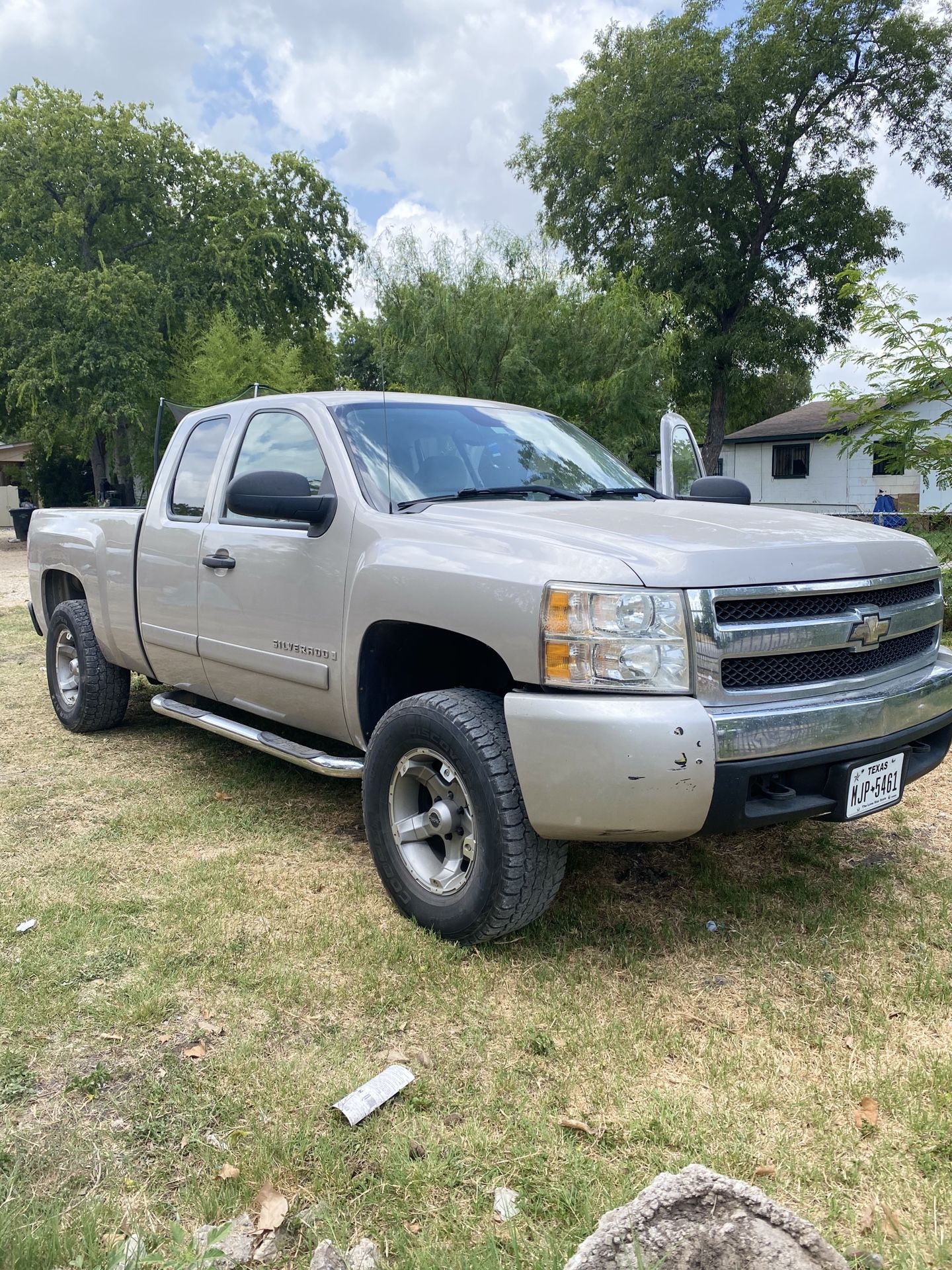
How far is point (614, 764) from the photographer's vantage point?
268 cm

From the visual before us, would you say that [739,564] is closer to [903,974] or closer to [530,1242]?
[903,974]

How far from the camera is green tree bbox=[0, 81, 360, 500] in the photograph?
26062 mm

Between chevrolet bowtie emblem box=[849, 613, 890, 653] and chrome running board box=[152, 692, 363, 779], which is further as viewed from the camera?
chrome running board box=[152, 692, 363, 779]

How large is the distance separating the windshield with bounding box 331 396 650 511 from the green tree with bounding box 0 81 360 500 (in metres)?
24.0

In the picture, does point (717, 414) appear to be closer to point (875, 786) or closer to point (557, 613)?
point (875, 786)

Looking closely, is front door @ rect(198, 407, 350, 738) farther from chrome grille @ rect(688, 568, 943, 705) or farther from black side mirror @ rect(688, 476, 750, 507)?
black side mirror @ rect(688, 476, 750, 507)

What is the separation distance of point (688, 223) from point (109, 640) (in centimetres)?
2599

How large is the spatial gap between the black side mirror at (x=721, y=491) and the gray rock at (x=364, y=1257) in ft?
11.3

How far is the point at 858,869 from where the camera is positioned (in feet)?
12.6

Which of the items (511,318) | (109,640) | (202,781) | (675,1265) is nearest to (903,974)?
(675,1265)

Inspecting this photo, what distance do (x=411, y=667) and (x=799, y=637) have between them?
148cm

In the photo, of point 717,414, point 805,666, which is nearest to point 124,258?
point 717,414

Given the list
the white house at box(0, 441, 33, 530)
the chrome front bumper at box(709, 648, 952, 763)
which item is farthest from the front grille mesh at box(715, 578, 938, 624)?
the white house at box(0, 441, 33, 530)

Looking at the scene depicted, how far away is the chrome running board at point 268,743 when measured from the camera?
3611 mm
